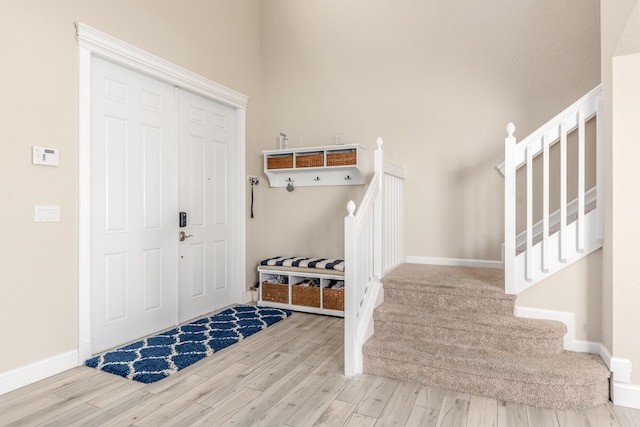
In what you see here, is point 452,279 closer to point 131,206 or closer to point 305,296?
point 305,296

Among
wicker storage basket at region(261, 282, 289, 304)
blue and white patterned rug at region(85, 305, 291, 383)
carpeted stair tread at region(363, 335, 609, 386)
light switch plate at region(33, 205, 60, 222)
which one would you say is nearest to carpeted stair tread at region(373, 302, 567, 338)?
carpeted stair tread at region(363, 335, 609, 386)

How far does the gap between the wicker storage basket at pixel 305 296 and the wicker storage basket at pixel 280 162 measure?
136cm

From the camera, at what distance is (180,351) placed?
2893 millimetres

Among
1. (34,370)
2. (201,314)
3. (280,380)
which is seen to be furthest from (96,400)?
(201,314)

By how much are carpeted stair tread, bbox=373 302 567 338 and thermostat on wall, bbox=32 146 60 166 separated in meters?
2.49

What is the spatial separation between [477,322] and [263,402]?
147 cm

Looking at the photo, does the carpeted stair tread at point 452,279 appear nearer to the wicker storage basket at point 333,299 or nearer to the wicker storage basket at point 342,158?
the wicker storage basket at point 333,299

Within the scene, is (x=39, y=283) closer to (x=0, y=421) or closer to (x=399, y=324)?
(x=0, y=421)

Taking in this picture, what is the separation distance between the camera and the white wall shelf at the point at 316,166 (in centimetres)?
398

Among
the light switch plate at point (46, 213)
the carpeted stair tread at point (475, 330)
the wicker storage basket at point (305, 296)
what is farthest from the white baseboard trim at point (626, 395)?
the light switch plate at point (46, 213)

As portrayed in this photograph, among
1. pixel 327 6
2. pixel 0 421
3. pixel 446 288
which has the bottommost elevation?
pixel 0 421

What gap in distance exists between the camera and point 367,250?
9.36 feet

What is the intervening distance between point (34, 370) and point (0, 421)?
48 centimetres

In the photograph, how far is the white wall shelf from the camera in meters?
3.98
